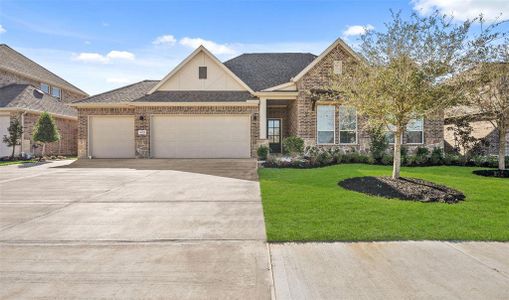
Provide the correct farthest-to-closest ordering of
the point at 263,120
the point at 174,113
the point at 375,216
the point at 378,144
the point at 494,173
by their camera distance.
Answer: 1. the point at 174,113
2. the point at 263,120
3. the point at 378,144
4. the point at 494,173
5. the point at 375,216

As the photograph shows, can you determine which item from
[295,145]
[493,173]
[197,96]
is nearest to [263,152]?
[295,145]

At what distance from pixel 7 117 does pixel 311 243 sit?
21761mm

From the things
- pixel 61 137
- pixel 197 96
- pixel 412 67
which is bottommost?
pixel 61 137

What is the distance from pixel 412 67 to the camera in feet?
23.6

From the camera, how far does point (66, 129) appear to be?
71.7ft

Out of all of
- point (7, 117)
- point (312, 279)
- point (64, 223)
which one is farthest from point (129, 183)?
point (7, 117)

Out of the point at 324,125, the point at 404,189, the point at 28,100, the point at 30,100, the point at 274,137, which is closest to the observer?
the point at 404,189

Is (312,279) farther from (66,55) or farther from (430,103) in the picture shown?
(66,55)

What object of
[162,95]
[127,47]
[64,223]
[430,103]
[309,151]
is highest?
[127,47]

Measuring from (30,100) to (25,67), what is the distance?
622 cm

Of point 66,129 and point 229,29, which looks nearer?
point 229,29

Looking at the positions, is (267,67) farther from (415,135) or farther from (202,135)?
(415,135)

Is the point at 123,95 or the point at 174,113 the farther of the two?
the point at 123,95

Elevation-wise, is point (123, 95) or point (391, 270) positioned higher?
point (123, 95)
